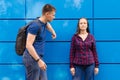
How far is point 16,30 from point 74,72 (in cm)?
124

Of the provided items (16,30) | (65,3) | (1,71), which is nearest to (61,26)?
(65,3)

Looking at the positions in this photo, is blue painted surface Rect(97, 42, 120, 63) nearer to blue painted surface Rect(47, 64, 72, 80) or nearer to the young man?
blue painted surface Rect(47, 64, 72, 80)

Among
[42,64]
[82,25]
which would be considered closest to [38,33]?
[42,64]

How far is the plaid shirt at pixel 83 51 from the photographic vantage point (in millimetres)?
5617

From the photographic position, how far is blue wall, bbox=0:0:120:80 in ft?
19.5

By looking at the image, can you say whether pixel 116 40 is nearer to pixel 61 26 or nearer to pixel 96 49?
pixel 96 49

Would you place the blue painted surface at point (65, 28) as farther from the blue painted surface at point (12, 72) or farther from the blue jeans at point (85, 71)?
the blue painted surface at point (12, 72)

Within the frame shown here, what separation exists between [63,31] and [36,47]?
94 cm

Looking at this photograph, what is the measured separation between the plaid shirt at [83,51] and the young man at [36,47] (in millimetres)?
671

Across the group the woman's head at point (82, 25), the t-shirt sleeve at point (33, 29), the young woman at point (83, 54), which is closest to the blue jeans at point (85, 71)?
the young woman at point (83, 54)

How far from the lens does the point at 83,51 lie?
562cm

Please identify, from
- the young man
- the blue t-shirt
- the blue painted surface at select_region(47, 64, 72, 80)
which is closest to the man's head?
the young man

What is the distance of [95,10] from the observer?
5.94 meters

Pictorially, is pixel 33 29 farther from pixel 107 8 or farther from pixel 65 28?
pixel 107 8
